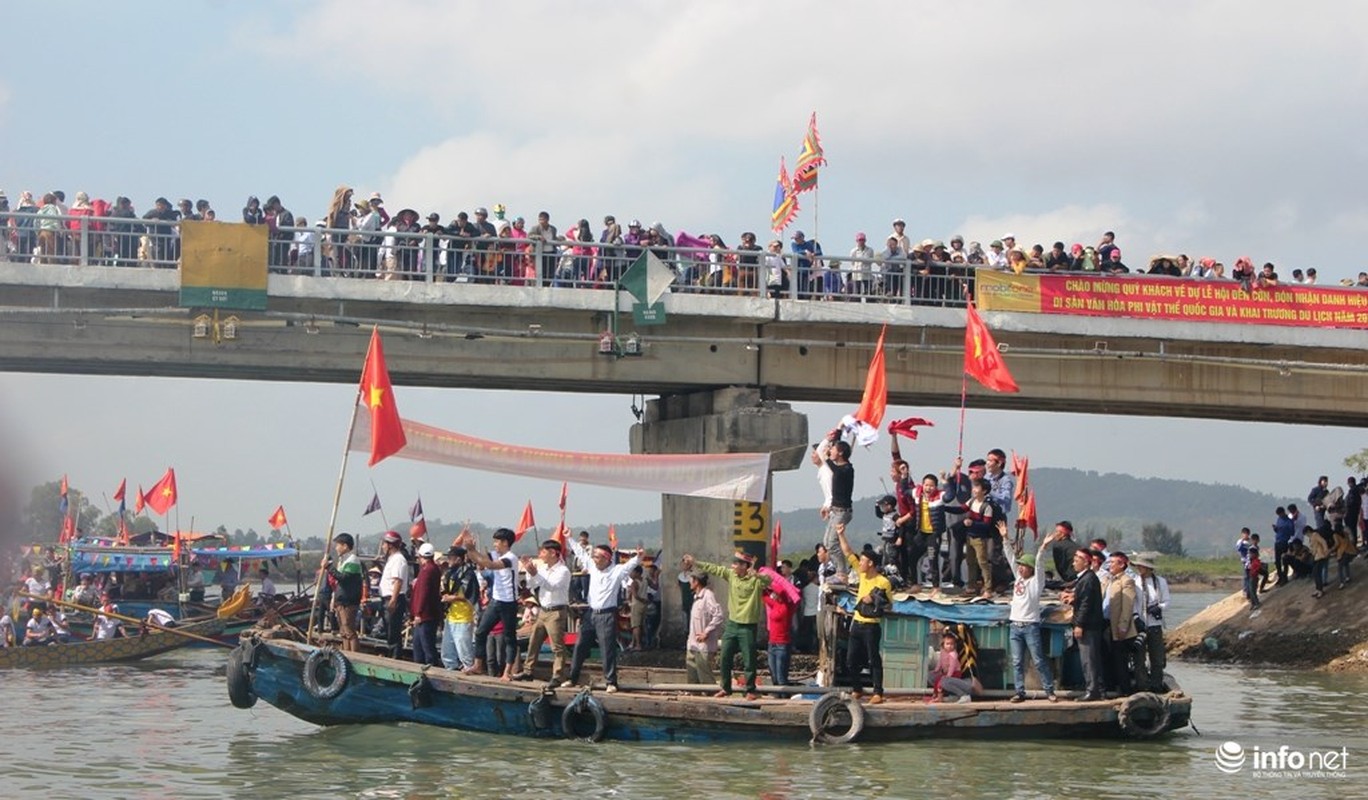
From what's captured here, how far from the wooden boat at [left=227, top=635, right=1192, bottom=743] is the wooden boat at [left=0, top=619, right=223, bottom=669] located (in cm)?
1035

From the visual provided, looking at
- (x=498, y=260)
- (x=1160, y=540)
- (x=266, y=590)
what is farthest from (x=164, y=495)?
(x=1160, y=540)

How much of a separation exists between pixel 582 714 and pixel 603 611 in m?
1.06

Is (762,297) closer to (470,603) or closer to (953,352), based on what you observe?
(953,352)

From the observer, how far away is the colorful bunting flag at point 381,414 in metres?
18.7

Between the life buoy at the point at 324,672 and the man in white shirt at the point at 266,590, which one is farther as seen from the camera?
the man in white shirt at the point at 266,590

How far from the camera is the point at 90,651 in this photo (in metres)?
29.4

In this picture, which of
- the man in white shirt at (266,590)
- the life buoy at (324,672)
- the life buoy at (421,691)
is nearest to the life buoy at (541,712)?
the life buoy at (421,691)

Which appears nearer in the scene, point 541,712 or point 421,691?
point 541,712

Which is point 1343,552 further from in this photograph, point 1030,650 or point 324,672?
point 324,672

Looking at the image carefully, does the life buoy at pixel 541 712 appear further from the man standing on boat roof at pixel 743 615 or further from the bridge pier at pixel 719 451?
the bridge pier at pixel 719 451

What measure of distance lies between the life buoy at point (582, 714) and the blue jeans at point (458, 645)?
6.05ft

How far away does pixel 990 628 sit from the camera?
19453mm

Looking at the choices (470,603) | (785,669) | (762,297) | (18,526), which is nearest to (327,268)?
(762,297)

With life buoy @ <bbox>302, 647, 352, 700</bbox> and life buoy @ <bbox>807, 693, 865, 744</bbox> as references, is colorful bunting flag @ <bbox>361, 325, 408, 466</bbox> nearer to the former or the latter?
life buoy @ <bbox>302, 647, 352, 700</bbox>
